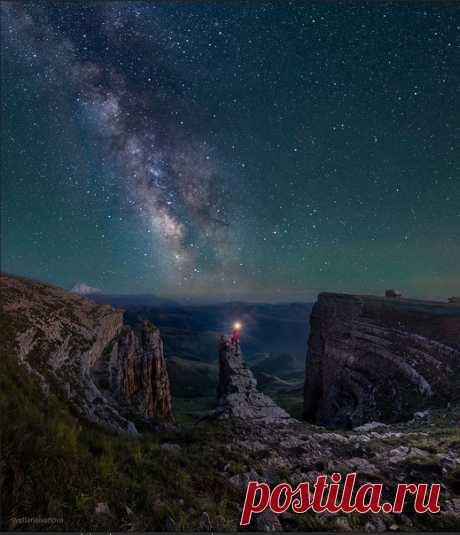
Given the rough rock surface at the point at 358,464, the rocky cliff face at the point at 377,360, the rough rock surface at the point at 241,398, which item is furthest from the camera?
the rocky cliff face at the point at 377,360

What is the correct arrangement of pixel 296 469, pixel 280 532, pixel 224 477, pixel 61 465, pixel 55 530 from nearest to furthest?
pixel 55 530
pixel 61 465
pixel 280 532
pixel 224 477
pixel 296 469

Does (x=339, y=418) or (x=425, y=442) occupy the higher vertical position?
(x=425, y=442)

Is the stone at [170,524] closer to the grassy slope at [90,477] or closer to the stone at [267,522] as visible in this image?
the grassy slope at [90,477]

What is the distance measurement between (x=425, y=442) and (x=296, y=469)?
6.04 meters

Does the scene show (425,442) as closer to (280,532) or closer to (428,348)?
(280,532)

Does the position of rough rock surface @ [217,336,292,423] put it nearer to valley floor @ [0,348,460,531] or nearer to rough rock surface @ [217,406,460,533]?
rough rock surface @ [217,406,460,533]

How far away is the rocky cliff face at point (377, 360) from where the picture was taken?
21.3 metres

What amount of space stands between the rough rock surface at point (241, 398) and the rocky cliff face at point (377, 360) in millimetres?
8641

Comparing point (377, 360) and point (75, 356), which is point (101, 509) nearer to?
point (75, 356)

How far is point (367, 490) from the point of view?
711 cm

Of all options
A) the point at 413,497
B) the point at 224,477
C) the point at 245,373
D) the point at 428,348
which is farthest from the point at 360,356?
the point at 224,477

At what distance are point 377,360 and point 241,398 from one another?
18.0m

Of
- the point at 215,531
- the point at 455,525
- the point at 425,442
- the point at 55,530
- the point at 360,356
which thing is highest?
the point at 55,530

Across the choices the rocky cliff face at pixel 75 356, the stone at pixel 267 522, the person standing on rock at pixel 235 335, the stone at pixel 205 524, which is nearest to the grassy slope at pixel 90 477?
the stone at pixel 205 524
